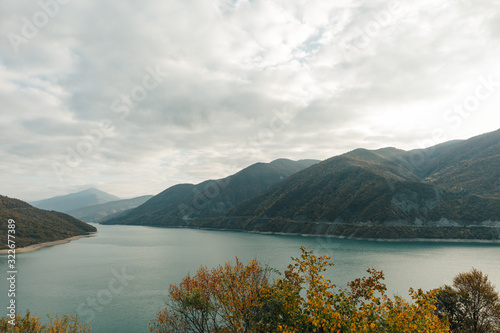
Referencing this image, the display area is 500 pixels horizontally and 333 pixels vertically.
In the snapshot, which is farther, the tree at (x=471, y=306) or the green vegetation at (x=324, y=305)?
the tree at (x=471, y=306)

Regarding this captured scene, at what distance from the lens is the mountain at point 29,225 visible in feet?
469

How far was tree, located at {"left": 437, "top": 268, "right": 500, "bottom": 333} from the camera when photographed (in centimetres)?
3059

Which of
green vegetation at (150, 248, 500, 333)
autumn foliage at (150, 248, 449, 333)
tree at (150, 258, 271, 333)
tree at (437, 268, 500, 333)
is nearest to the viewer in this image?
autumn foliage at (150, 248, 449, 333)

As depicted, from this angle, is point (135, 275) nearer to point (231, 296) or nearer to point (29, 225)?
point (231, 296)

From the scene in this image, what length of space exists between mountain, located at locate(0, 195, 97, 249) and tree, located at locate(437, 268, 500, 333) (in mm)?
170907

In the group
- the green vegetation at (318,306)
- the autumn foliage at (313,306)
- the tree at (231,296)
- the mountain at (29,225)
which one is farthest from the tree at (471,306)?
the mountain at (29,225)

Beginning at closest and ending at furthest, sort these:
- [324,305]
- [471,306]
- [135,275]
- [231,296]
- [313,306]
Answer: [313,306] < [324,305] < [231,296] < [471,306] < [135,275]

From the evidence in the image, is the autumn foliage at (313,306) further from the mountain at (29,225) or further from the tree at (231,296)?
the mountain at (29,225)

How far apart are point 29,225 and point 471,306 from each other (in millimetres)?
201725

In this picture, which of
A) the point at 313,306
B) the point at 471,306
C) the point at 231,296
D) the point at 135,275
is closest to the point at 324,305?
the point at 313,306

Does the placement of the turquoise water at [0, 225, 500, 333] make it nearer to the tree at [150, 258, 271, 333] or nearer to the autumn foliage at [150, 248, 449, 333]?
the tree at [150, 258, 271, 333]

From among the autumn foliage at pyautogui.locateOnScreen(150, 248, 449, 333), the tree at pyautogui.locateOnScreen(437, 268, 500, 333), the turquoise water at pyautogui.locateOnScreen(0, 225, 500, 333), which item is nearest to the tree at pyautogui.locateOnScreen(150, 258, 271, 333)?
the autumn foliage at pyautogui.locateOnScreen(150, 248, 449, 333)

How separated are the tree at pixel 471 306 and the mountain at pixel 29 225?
170907mm

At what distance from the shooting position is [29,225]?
158m
